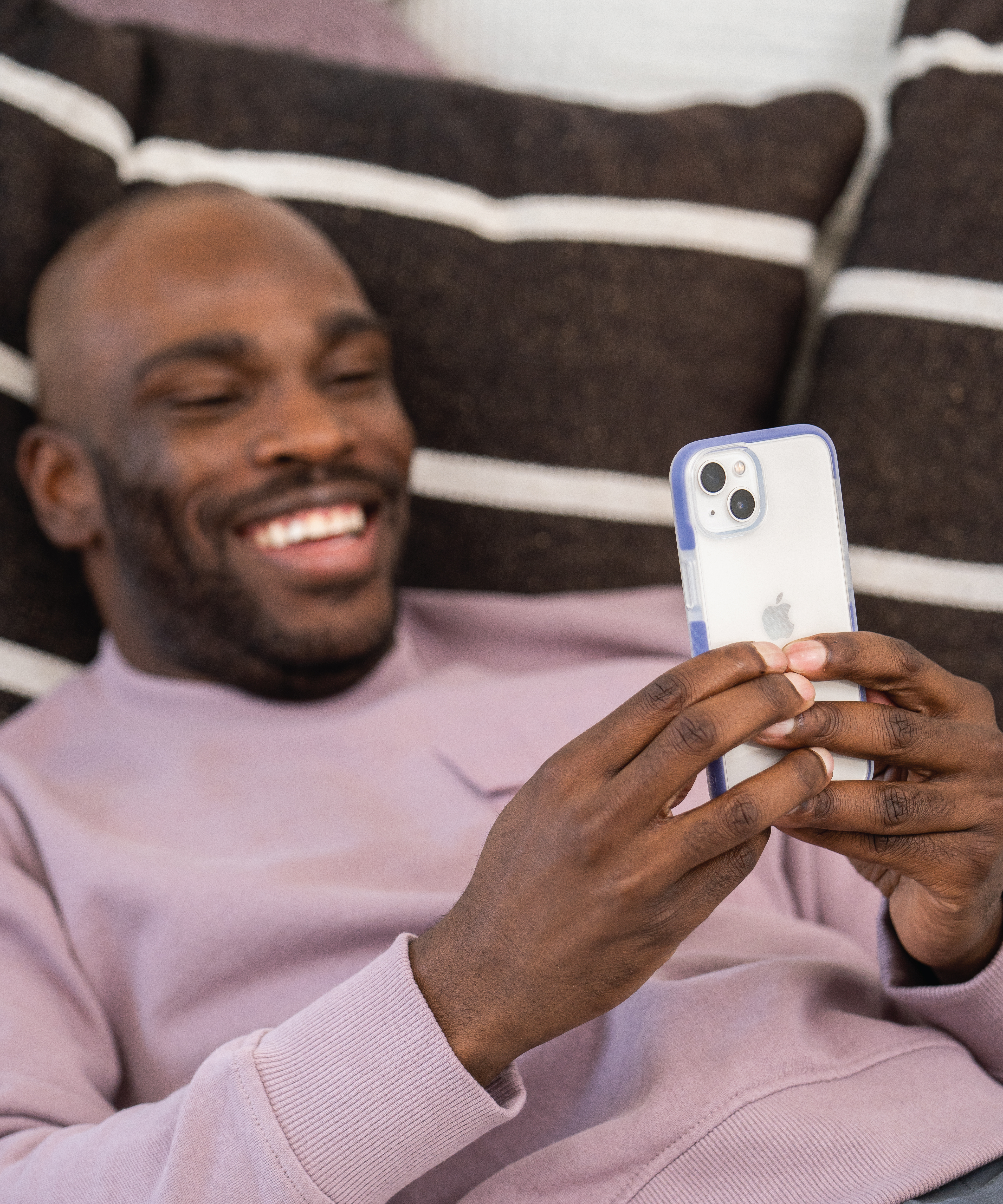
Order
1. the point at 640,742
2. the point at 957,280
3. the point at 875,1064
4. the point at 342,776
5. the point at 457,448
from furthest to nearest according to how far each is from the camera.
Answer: the point at 457,448 < the point at 957,280 < the point at 342,776 < the point at 875,1064 < the point at 640,742

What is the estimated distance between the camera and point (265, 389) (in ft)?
3.52

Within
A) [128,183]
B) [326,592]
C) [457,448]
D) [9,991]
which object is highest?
[128,183]

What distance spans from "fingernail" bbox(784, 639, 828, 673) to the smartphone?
42mm

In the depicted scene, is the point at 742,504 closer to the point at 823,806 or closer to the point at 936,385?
the point at 823,806

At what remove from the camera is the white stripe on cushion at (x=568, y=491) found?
122 centimetres

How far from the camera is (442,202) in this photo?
4.03 ft

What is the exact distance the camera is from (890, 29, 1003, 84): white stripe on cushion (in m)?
1.20

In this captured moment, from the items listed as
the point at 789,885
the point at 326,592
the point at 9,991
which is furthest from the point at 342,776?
the point at 789,885

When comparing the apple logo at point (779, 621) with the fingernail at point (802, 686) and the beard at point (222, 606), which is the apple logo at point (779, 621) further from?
the beard at point (222, 606)

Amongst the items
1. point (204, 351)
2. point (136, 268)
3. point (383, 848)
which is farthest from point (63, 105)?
point (383, 848)

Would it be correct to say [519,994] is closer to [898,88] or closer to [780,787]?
[780,787]

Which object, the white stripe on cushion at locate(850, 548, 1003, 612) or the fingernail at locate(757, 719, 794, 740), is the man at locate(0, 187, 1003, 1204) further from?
the white stripe on cushion at locate(850, 548, 1003, 612)

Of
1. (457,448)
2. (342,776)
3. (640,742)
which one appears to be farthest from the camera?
(457,448)

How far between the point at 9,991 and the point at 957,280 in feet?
3.60
